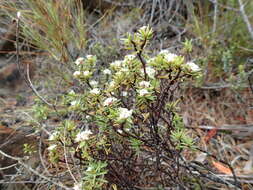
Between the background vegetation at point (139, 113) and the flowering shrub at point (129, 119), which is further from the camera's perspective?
the background vegetation at point (139, 113)

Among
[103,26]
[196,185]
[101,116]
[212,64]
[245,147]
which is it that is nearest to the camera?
[101,116]

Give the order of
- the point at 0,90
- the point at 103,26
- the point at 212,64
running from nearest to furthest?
the point at 212,64 < the point at 103,26 < the point at 0,90

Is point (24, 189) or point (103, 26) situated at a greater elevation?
point (103, 26)

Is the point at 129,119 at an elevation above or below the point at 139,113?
above

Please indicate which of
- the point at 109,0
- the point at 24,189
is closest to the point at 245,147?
the point at 24,189

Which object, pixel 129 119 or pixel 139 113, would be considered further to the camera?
pixel 139 113

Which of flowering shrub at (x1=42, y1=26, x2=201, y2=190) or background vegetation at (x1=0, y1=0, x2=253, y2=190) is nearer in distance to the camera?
flowering shrub at (x1=42, y1=26, x2=201, y2=190)

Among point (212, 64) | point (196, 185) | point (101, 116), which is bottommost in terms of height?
point (196, 185)

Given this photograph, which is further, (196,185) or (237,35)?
(237,35)

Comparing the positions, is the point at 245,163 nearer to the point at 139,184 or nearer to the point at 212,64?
the point at 139,184

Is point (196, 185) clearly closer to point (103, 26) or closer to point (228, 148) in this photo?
point (228, 148)
